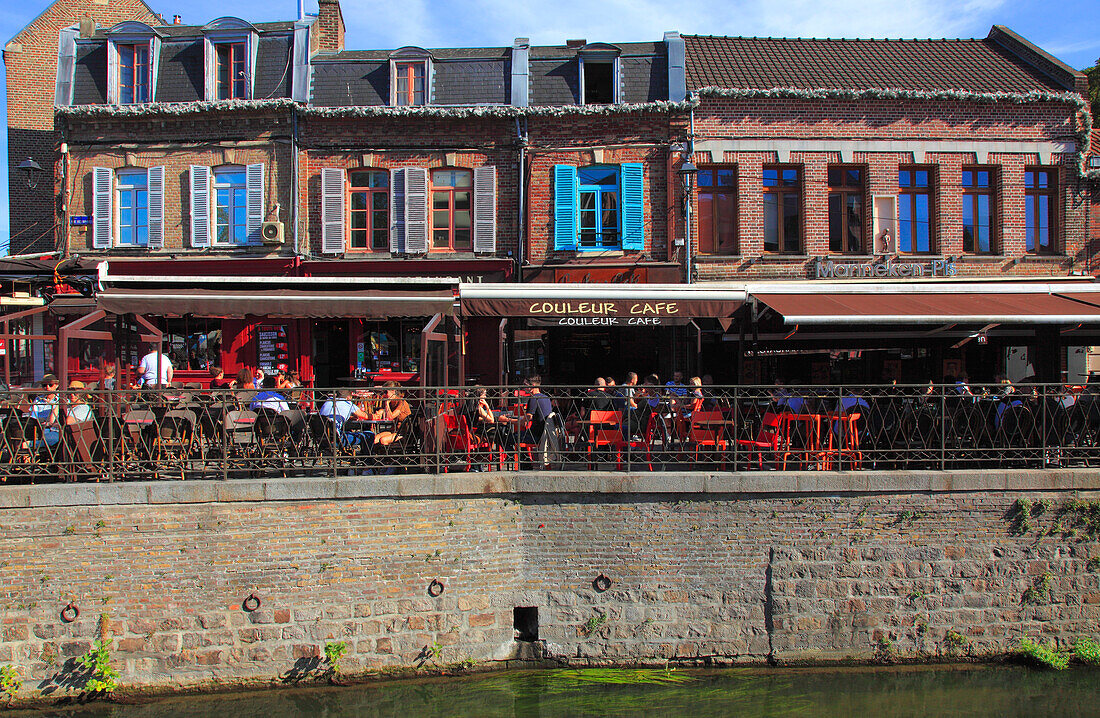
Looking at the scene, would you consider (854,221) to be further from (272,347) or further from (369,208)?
(272,347)

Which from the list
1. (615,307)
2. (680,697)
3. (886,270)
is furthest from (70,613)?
(886,270)

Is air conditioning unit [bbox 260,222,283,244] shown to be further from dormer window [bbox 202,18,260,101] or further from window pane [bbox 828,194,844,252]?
window pane [bbox 828,194,844,252]

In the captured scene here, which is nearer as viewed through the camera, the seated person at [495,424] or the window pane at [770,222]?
the seated person at [495,424]

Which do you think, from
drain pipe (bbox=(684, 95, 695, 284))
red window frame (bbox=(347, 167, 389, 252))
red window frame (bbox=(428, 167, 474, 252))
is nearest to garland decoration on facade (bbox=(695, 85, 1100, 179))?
drain pipe (bbox=(684, 95, 695, 284))

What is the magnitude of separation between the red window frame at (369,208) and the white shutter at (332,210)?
0.22 m

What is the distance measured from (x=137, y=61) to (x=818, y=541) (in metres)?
14.2

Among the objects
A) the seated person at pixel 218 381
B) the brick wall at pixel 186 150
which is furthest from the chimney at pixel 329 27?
the seated person at pixel 218 381

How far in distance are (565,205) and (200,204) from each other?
6633 millimetres

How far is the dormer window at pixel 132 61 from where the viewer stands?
505 inches

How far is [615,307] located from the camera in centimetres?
963

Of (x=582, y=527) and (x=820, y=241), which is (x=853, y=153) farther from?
(x=582, y=527)

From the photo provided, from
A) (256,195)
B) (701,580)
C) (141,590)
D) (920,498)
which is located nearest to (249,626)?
(141,590)

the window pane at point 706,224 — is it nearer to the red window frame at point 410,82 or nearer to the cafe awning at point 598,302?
the cafe awning at point 598,302

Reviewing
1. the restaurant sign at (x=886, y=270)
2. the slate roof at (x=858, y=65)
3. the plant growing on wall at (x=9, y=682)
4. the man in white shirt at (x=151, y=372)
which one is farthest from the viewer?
the slate roof at (x=858, y=65)
